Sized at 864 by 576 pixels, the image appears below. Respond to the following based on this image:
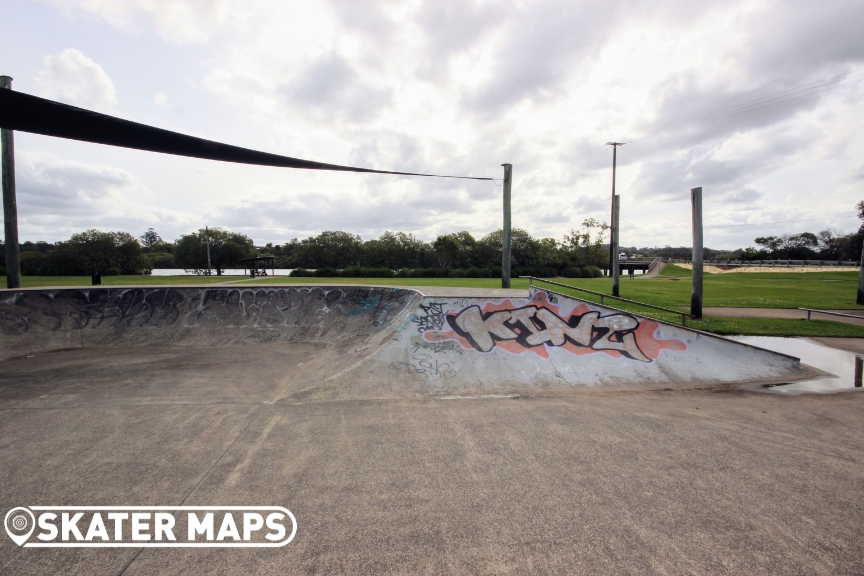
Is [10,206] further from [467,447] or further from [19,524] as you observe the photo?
[467,447]

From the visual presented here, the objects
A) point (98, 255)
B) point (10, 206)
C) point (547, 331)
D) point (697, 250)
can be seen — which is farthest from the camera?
point (98, 255)

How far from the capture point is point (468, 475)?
12.8 feet

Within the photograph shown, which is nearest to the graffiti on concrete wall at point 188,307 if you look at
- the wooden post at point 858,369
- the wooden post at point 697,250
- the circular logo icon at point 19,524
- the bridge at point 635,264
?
the circular logo icon at point 19,524

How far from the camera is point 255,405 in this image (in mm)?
6172

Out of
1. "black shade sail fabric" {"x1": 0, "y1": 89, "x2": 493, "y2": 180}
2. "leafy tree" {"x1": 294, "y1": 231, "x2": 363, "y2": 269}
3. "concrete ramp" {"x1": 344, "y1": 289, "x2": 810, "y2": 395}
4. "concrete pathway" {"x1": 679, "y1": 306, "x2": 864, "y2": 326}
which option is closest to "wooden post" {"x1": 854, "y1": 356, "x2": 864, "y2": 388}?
"concrete ramp" {"x1": 344, "y1": 289, "x2": 810, "y2": 395}

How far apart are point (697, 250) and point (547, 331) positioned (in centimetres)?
770

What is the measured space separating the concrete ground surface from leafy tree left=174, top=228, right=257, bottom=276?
5327 cm

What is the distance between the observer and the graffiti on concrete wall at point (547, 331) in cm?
826

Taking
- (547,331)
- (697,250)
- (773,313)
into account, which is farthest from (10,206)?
(773,313)

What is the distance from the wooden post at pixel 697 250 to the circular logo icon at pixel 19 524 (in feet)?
48.9

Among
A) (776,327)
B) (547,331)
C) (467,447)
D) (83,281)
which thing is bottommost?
(467,447)

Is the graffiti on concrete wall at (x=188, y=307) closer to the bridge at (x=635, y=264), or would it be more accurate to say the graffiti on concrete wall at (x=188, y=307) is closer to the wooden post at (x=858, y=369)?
the wooden post at (x=858, y=369)

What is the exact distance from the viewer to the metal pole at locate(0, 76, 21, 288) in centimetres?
1275

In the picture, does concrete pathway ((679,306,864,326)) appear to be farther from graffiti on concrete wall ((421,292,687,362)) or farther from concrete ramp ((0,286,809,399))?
graffiti on concrete wall ((421,292,687,362))
